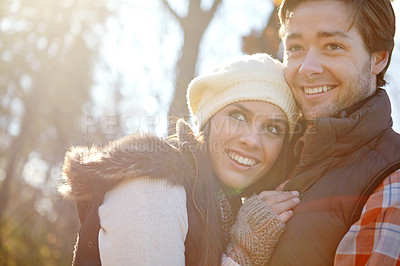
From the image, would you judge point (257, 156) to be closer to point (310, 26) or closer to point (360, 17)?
point (310, 26)

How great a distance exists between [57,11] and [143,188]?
41.8 feet

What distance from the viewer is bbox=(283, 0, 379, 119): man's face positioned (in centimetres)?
242

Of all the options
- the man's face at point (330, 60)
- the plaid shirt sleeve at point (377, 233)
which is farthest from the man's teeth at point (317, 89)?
the plaid shirt sleeve at point (377, 233)

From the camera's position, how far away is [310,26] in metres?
2.53

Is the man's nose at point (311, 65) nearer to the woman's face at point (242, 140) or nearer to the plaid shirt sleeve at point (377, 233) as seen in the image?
the woman's face at point (242, 140)

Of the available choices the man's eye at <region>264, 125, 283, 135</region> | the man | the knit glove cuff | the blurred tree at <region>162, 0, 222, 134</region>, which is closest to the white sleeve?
the knit glove cuff

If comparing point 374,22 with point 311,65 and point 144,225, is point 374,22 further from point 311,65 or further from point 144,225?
point 144,225

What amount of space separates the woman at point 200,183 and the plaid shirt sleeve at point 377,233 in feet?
1.39

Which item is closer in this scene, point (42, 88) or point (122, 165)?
point (122, 165)

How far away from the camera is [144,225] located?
201cm

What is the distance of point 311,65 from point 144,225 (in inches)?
60.7

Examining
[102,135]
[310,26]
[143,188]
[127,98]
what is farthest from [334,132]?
[102,135]

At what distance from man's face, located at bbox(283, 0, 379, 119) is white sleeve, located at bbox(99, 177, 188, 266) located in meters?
1.19

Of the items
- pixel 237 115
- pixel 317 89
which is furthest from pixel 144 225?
pixel 317 89
